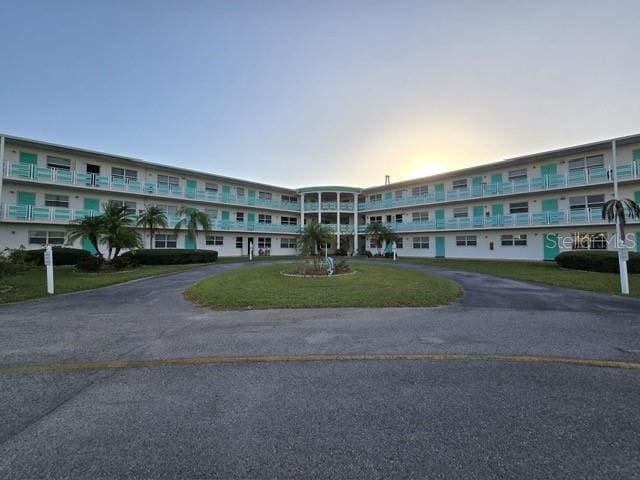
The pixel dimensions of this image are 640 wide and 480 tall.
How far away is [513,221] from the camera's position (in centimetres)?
2581

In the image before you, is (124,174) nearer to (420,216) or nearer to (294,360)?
(294,360)

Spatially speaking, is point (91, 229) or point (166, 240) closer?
point (91, 229)

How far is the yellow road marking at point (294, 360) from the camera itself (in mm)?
3994

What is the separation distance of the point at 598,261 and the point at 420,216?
18273 mm

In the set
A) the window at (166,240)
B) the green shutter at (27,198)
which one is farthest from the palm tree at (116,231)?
the window at (166,240)

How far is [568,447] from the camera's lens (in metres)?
2.34

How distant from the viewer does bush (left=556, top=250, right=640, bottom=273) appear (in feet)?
50.9

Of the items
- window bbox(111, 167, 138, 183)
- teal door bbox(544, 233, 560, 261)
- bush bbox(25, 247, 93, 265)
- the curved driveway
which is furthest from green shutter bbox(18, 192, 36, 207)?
teal door bbox(544, 233, 560, 261)

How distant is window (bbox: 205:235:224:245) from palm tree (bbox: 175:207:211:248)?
243cm

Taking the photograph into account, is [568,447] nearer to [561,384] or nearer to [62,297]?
[561,384]

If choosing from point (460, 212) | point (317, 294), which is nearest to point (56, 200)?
point (317, 294)

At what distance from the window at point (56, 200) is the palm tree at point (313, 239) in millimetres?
21096

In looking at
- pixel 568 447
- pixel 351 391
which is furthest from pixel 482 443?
pixel 351 391

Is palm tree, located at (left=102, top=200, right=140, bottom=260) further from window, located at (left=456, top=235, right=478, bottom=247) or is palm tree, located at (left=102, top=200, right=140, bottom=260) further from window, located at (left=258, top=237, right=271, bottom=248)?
window, located at (left=456, top=235, right=478, bottom=247)
